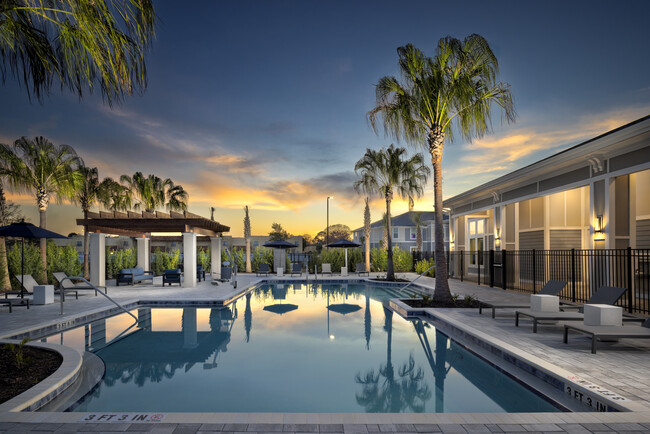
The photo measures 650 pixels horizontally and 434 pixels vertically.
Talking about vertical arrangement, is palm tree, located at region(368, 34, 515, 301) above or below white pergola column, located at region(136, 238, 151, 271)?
above

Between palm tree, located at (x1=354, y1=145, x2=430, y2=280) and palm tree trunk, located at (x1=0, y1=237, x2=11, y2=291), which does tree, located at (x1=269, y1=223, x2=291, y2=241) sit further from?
palm tree trunk, located at (x1=0, y1=237, x2=11, y2=291)

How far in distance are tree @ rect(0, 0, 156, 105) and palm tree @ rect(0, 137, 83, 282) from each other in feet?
50.5

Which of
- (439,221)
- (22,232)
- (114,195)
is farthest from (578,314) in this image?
(114,195)

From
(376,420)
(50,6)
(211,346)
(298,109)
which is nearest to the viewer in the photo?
(376,420)

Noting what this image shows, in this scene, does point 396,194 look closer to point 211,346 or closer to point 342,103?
point 342,103

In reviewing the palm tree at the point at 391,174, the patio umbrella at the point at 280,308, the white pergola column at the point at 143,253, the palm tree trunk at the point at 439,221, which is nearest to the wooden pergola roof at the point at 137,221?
the white pergola column at the point at 143,253

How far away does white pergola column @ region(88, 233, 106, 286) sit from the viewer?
1554 centimetres

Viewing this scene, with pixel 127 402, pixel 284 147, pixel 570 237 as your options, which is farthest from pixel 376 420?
pixel 284 147

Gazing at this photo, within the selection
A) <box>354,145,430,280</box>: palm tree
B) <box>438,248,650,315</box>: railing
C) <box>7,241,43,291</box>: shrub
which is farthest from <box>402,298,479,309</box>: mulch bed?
<box>7,241,43,291</box>: shrub

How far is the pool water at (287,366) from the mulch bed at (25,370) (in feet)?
2.23

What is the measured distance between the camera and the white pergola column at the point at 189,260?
16328 mm

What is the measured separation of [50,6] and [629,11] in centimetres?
1684

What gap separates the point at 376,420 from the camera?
3.38m

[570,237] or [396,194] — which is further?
[396,194]
